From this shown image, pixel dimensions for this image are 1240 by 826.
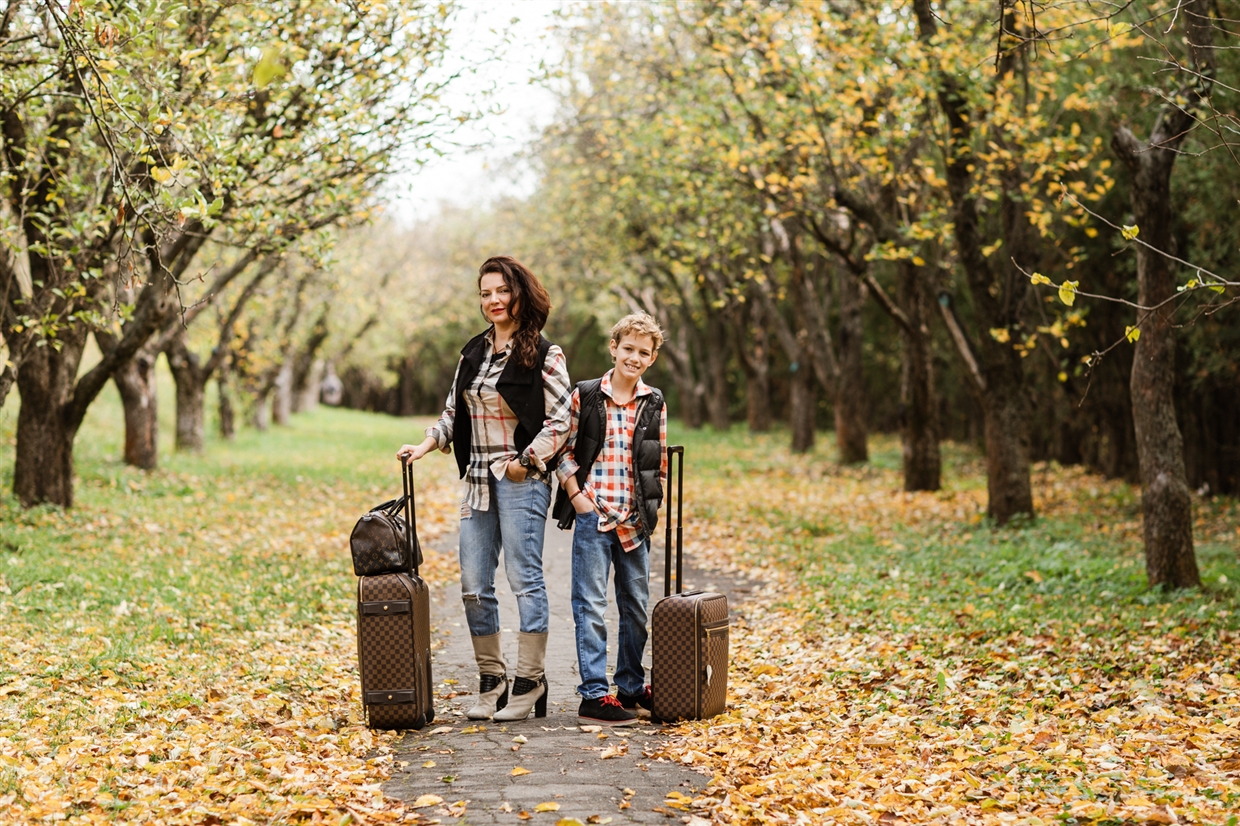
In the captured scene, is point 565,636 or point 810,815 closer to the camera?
point 810,815

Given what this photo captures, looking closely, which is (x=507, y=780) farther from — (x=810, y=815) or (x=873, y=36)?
(x=873, y=36)

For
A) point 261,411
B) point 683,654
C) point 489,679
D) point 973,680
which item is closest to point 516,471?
point 489,679

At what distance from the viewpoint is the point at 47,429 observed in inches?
481

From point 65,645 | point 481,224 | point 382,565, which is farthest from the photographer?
point 481,224

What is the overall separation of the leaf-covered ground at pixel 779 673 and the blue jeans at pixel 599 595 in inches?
22.0

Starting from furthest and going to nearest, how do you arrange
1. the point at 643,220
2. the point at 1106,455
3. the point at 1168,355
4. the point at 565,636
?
the point at 643,220
the point at 1106,455
the point at 1168,355
the point at 565,636

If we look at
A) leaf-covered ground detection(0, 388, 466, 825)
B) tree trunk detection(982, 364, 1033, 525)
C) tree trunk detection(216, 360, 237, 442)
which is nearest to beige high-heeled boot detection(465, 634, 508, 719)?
leaf-covered ground detection(0, 388, 466, 825)

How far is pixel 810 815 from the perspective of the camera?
450 cm

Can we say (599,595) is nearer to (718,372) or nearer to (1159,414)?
(1159,414)

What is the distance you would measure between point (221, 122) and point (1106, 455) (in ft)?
48.8

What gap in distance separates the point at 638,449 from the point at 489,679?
1427mm

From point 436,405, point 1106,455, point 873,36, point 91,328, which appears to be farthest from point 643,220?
point 436,405

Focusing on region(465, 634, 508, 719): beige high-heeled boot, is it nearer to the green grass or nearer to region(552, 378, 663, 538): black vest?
region(552, 378, 663, 538): black vest

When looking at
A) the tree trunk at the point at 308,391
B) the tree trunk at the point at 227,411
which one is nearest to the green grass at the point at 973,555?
the tree trunk at the point at 227,411
